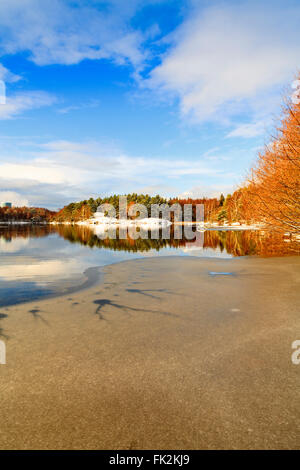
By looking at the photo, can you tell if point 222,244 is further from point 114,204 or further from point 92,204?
point 92,204

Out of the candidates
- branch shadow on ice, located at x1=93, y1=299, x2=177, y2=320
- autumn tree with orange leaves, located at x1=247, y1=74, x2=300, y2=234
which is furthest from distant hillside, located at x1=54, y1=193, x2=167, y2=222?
branch shadow on ice, located at x1=93, y1=299, x2=177, y2=320

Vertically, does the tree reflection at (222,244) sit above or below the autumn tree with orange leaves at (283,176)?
below

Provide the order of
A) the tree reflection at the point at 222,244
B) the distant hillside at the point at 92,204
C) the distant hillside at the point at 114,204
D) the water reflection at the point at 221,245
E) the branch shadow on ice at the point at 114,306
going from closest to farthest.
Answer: the branch shadow on ice at the point at 114,306 → the water reflection at the point at 221,245 → the tree reflection at the point at 222,244 → the distant hillside at the point at 114,204 → the distant hillside at the point at 92,204

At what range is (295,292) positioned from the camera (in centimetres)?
816

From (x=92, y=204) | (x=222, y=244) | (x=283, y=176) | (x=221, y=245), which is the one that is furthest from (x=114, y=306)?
(x=92, y=204)

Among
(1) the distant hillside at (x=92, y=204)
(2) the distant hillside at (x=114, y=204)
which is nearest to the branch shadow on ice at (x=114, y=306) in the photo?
(2) the distant hillside at (x=114, y=204)

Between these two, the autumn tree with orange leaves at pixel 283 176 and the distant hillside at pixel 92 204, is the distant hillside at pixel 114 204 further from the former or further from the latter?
the autumn tree with orange leaves at pixel 283 176

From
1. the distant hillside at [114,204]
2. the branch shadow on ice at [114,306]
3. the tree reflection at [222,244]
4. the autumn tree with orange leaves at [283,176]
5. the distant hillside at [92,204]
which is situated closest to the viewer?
the branch shadow on ice at [114,306]

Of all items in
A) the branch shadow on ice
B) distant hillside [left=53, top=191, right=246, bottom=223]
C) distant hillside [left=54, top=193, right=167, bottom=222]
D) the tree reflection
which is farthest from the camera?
distant hillside [left=54, top=193, right=167, bottom=222]

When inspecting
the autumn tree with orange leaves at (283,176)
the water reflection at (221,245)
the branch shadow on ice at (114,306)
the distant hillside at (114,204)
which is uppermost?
the distant hillside at (114,204)

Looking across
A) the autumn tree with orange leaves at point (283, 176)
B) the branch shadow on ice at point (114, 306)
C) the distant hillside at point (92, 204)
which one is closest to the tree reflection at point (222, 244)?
the autumn tree with orange leaves at point (283, 176)

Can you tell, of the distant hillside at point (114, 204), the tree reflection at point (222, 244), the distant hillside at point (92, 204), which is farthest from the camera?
the distant hillside at point (92, 204)

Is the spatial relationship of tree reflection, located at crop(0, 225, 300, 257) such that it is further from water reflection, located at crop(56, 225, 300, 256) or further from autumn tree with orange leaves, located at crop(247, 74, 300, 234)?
autumn tree with orange leaves, located at crop(247, 74, 300, 234)

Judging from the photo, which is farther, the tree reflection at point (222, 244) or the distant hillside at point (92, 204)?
the distant hillside at point (92, 204)
